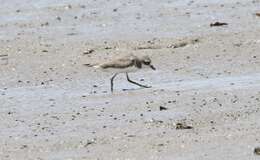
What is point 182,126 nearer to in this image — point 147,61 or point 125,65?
point 125,65

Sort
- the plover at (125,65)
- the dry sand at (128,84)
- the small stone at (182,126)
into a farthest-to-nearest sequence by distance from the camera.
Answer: the plover at (125,65), the small stone at (182,126), the dry sand at (128,84)

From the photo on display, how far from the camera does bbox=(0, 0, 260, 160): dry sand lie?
10.4 metres

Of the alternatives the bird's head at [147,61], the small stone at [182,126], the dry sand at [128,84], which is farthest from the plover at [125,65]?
the small stone at [182,126]

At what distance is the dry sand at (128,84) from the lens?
10.4 m

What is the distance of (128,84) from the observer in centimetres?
1384

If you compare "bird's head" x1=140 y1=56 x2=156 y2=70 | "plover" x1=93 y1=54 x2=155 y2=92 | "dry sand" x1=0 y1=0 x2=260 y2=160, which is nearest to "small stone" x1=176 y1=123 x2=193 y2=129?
"dry sand" x1=0 y1=0 x2=260 y2=160

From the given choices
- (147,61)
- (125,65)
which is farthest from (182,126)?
(147,61)

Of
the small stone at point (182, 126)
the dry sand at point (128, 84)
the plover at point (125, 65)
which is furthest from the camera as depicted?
the plover at point (125, 65)

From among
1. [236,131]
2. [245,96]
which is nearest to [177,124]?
[236,131]

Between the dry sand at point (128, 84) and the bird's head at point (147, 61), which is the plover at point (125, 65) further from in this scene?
the dry sand at point (128, 84)

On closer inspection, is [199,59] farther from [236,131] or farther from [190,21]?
[236,131]

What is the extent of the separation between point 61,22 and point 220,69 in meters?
4.30

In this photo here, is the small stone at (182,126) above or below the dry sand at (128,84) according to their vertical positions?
above

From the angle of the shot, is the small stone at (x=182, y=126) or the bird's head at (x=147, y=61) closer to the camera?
the small stone at (x=182, y=126)
